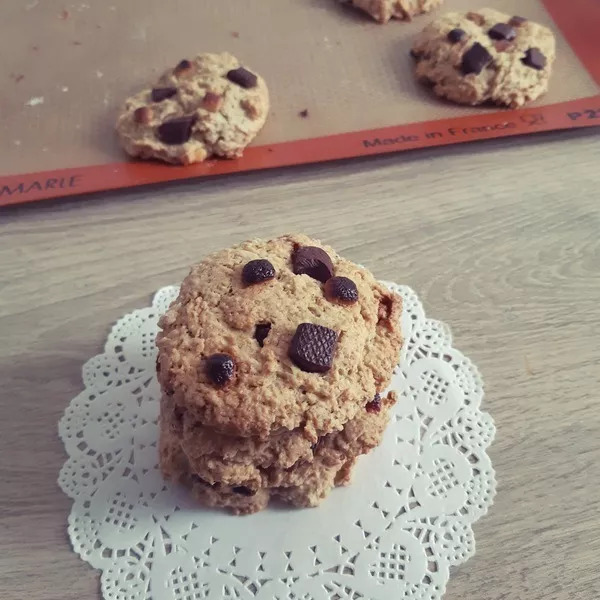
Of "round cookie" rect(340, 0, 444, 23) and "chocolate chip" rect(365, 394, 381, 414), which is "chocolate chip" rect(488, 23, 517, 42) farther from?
"chocolate chip" rect(365, 394, 381, 414)

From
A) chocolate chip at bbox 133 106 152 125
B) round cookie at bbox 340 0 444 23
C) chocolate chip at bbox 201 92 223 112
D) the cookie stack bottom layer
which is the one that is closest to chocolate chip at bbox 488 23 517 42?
round cookie at bbox 340 0 444 23

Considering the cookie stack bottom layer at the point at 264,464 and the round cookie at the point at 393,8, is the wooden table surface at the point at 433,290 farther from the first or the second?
the round cookie at the point at 393,8

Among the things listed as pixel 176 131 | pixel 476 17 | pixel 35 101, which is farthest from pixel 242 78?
pixel 476 17

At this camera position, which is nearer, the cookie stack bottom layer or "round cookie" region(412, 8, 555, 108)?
the cookie stack bottom layer

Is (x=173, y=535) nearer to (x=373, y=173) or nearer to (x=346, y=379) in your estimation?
(x=346, y=379)

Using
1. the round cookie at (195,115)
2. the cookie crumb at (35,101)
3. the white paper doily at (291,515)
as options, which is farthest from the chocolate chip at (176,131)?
the white paper doily at (291,515)

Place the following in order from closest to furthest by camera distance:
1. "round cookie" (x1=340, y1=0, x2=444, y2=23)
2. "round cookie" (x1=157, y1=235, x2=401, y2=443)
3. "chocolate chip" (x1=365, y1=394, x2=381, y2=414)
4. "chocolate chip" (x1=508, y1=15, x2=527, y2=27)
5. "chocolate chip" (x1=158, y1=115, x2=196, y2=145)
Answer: "round cookie" (x1=157, y1=235, x2=401, y2=443) < "chocolate chip" (x1=365, y1=394, x2=381, y2=414) < "chocolate chip" (x1=158, y1=115, x2=196, y2=145) < "chocolate chip" (x1=508, y1=15, x2=527, y2=27) < "round cookie" (x1=340, y1=0, x2=444, y2=23)

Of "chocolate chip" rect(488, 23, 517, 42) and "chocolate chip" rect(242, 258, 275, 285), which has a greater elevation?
"chocolate chip" rect(488, 23, 517, 42)

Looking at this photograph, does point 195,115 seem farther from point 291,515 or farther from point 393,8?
point 291,515
